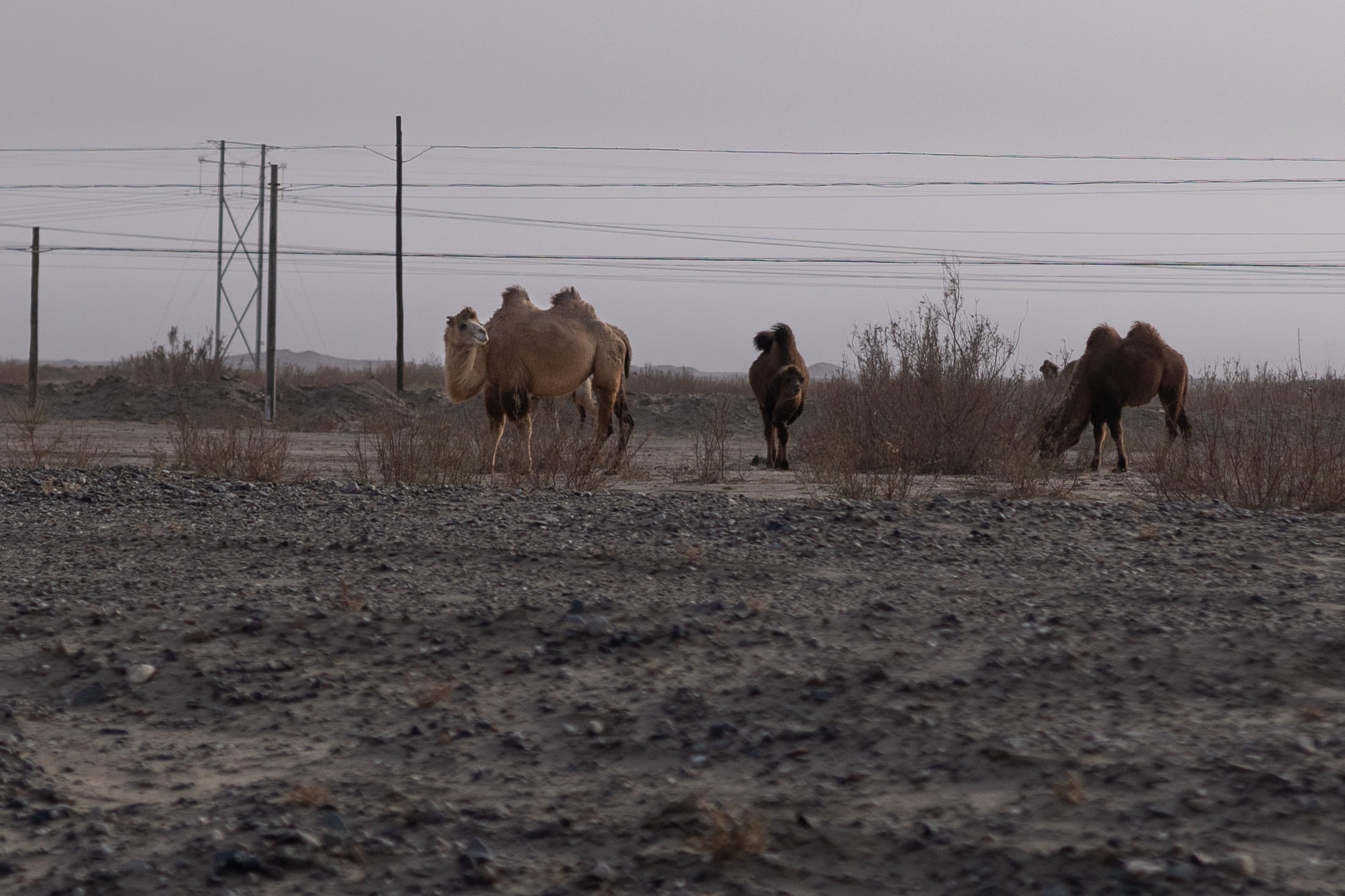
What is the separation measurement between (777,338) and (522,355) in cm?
423

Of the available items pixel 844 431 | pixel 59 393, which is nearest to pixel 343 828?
pixel 844 431

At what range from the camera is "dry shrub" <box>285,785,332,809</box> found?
13.9 feet

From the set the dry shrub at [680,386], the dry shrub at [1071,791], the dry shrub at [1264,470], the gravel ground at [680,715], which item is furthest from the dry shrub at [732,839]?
the dry shrub at [680,386]

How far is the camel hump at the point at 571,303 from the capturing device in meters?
14.7

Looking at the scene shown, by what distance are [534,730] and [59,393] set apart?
3147 centimetres

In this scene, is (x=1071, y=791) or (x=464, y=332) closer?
(x=1071, y=791)

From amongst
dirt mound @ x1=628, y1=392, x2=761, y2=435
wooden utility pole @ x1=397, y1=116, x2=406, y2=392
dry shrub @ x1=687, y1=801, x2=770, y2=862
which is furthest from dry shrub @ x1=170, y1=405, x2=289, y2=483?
wooden utility pole @ x1=397, y1=116, x2=406, y2=392

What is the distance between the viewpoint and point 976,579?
22.8ft

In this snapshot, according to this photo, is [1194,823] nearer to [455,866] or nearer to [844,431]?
[455,866]

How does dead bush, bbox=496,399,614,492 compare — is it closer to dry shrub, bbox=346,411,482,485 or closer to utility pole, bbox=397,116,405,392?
dry shrub, bbox=346,411,482,485

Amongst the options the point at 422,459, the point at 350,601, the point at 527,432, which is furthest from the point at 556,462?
the point at 350,601

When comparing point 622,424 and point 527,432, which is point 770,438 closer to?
point 622,424

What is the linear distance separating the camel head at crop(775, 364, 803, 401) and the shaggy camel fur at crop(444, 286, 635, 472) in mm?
2420

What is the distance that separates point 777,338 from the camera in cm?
1719
